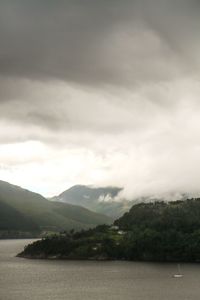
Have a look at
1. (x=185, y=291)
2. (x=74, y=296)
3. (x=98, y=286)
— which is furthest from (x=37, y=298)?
(x=185, y=291)

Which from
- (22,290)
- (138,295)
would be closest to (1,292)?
(22,290)

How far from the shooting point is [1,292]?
7421 inches

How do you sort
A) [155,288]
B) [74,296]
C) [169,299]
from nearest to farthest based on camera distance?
[169,299]
[74,296]
[155,288]

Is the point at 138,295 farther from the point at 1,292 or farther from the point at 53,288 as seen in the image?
the point at 1,292

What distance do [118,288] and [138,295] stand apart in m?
18.2

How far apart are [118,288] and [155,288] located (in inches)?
547

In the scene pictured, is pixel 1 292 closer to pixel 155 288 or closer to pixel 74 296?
pixel 74 296

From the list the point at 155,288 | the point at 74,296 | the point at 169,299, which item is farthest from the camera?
the point at 155,288

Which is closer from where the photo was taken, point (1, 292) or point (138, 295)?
point (138, 295)

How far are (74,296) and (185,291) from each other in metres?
39.3

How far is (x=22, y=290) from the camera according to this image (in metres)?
192

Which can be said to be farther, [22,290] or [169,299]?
[22,290]

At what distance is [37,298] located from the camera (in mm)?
172500

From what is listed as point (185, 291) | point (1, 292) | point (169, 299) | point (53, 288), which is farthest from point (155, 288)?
point (1, 292)
